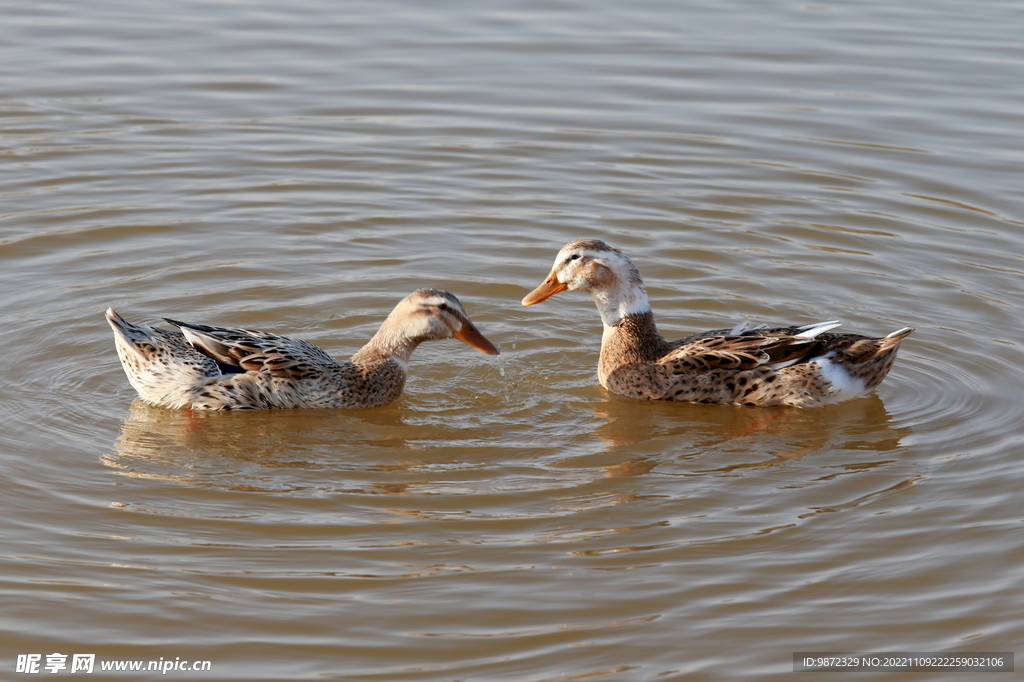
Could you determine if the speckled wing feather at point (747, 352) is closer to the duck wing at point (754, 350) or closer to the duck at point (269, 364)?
the duck wing at point (754, 350)

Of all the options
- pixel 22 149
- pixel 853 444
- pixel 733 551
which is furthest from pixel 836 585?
pixel 22 149

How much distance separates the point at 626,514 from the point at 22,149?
921cm

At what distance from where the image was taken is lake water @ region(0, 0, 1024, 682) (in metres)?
6.85

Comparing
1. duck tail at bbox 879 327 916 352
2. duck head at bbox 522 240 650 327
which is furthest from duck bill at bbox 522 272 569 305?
duck tail at bbox 879 327 916 352

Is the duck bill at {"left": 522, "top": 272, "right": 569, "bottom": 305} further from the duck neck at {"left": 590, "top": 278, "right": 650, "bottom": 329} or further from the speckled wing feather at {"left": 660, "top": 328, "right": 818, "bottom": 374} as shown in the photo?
the speckled wing feather at {"left": 660, "top": 328, "right": 818, "bottom": 374}

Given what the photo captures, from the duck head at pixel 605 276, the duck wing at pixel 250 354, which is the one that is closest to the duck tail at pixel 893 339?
the duck head at pixel 605 276

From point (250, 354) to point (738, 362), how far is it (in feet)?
11.9

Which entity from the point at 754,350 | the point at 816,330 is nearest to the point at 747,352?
the point at 754,350

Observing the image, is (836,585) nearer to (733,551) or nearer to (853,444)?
(733,551)

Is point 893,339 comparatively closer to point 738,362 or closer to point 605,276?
point 738,362

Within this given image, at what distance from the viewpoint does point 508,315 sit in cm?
1109

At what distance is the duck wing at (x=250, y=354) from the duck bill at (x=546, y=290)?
6.36 feet

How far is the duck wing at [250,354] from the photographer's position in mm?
9242

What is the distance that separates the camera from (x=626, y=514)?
7879 millimetres
